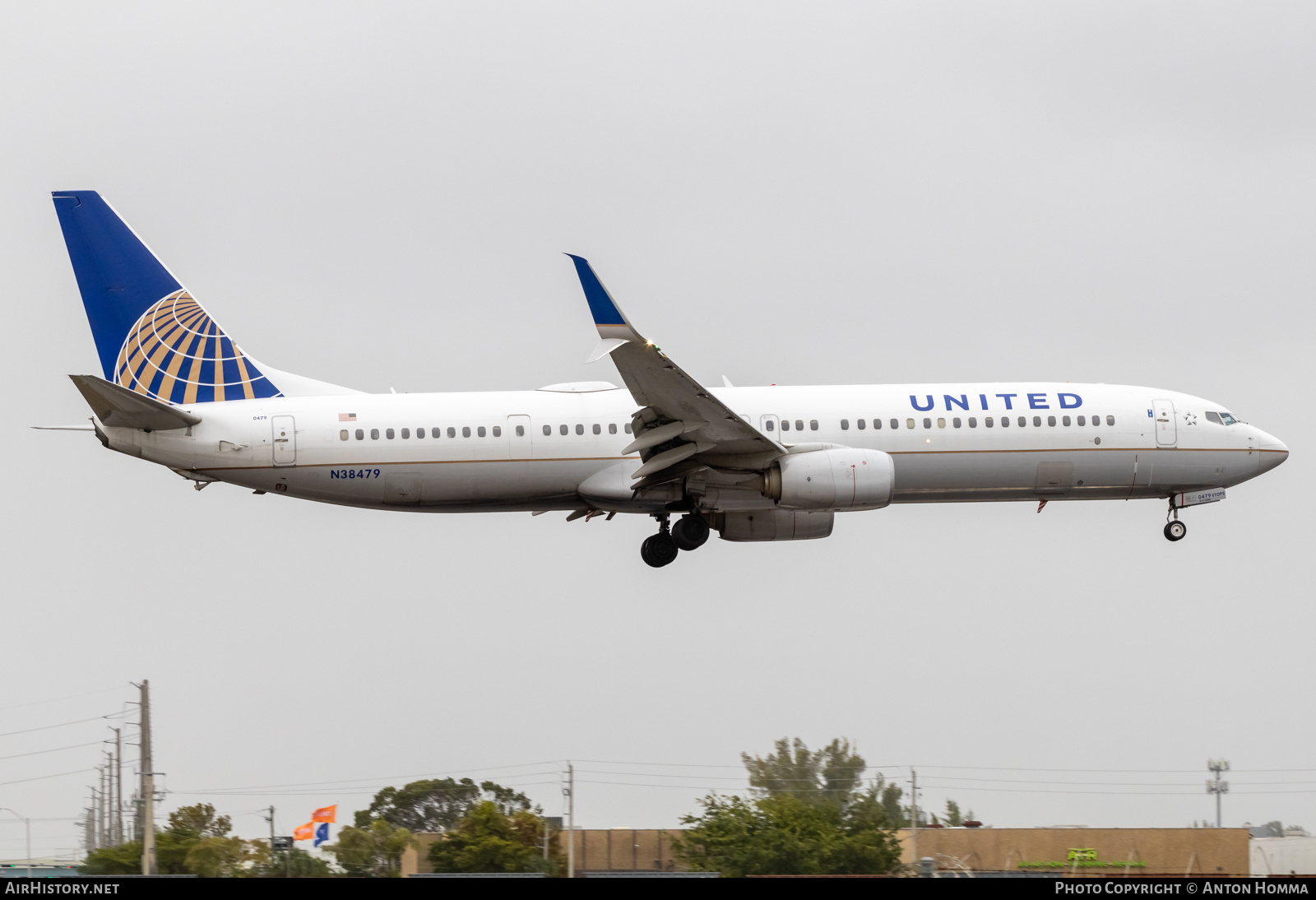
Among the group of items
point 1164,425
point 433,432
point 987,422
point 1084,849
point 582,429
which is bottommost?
point 1084,849

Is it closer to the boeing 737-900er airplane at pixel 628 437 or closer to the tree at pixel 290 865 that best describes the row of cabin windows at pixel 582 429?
the boeing 737-900er airplane at pixel 628 437

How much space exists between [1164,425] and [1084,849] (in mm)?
13427

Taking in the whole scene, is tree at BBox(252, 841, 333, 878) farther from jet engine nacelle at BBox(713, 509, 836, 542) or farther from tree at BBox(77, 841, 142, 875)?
jet engine nacelle at BBox(713, 509, 836, 542)

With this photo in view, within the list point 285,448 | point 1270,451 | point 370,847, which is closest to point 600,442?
point 285,448

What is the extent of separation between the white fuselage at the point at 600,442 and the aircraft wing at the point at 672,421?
0.99 m

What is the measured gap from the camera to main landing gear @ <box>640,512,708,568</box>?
40.6 m

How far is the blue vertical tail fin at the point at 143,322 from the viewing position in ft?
131

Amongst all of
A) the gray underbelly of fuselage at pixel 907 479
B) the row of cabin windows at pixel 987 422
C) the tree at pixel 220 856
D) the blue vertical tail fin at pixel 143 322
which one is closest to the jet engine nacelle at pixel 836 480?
the row of cabin windows at pixel 987 422

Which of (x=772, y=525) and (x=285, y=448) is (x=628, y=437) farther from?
(x=285, y=448)

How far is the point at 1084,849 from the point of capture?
152 ft

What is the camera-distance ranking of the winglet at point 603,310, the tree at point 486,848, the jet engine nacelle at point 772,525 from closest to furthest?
the winglet at point 603,310
the tree at point 486,848
the jet engine nacelle at point 772,525

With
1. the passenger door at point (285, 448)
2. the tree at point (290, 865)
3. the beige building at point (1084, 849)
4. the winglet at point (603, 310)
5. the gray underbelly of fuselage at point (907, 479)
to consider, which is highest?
the winglet at point (603, 310)

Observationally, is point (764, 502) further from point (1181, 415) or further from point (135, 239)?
point (135, 239)
